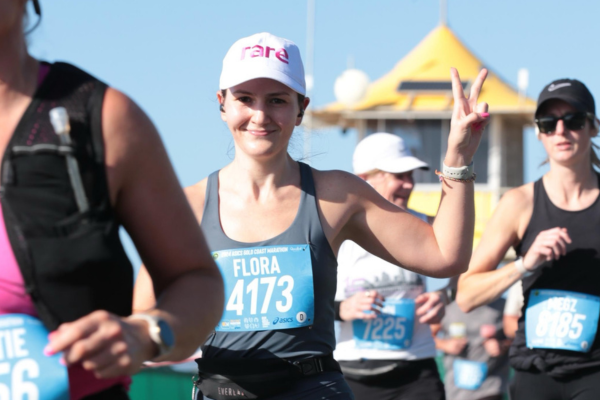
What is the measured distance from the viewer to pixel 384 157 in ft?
23.0

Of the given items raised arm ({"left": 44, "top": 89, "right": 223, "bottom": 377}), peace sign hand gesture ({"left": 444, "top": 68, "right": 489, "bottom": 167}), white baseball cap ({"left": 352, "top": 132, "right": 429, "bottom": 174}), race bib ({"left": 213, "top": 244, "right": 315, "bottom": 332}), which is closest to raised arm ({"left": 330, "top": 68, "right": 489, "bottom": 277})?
peace sign hand gesture ({"left": 444, "top": 68, "right": 489, "bottom": 167})

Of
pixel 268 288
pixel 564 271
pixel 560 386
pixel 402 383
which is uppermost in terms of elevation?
pixel 268 288

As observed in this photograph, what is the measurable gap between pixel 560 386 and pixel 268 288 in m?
2.09

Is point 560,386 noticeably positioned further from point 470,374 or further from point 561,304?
point 470,374

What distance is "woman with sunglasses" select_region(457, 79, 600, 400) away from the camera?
17.5 ft

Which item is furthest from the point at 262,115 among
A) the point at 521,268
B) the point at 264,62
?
the point at 521,268

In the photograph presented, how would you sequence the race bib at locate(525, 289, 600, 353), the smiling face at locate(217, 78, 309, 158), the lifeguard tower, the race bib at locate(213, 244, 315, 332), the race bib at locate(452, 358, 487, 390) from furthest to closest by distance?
1. the lifeguard tower
2. the race bib at locate(452, 358, 487, 390)
3. the race bib at locate(525, 289, 600, 353)
4. the smiling face at locate(217, 78, 309, 158)
5. the race bib at locate(213, 244, 315, 332)

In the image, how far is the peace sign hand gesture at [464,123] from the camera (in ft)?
12.9

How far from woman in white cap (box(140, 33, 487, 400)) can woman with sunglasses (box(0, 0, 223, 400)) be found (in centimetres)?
186

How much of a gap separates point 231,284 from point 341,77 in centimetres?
3311

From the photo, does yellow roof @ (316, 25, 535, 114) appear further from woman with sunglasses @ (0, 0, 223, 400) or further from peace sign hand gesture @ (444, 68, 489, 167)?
woman with sunglasses @ (0, 0, 223, 400)

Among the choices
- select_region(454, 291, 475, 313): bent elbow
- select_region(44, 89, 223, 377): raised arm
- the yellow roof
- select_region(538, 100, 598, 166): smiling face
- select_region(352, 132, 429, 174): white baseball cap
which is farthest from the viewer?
the yellow roof

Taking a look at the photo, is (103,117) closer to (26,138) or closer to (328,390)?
(26,138)

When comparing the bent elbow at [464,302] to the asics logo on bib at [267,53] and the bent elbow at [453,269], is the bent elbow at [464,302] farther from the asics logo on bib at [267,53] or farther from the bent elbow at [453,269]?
the asics logo on bib at [267,53]
